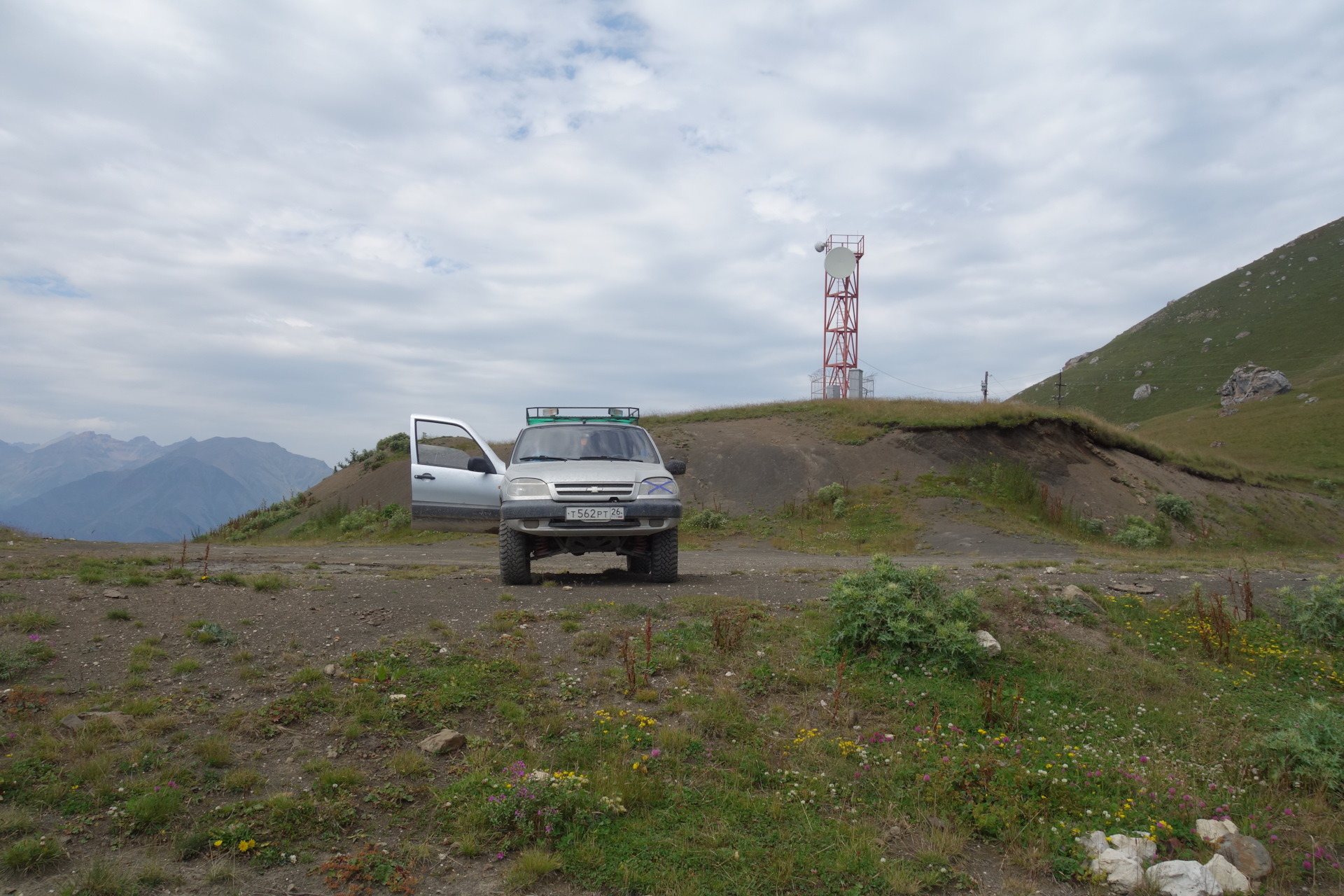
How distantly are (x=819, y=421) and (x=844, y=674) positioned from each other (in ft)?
69.3

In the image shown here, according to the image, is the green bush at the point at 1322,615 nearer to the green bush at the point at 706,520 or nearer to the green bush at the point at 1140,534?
the green bush at the point at 1140,534

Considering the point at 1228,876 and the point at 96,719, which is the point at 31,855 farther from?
the point at 1228,876

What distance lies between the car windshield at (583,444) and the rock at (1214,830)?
6.54 meters

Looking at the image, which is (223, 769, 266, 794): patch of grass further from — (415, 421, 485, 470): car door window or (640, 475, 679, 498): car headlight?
(415, 421, 485, 470): car door window

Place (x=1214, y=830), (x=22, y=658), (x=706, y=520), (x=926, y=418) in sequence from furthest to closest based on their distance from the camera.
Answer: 1. (x=926, y=418)
2. (x=706, y=520)
3. (x=22, y=658)
4. (x=1214, y=830)

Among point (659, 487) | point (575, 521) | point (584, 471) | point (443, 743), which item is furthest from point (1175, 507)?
point (443, 743)

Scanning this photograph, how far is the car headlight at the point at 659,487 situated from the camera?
27.4ft

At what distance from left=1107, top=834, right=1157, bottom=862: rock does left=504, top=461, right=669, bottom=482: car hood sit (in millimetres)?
5645

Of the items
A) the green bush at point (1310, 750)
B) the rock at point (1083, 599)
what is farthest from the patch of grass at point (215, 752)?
the rock at point (1083, 599)

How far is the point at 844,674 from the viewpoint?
5.60 meters

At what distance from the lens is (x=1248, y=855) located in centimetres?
351

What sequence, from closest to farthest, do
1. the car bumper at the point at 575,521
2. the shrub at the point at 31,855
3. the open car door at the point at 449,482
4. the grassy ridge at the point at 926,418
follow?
the shrub at the point at 31,855
the car bumper at the point at 575,521
the open car door at the point at 449,482
the grassy ridge at the point at 926,418

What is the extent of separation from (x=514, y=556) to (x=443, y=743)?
420 cm

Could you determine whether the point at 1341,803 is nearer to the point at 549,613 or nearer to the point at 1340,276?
the point at 549,613
